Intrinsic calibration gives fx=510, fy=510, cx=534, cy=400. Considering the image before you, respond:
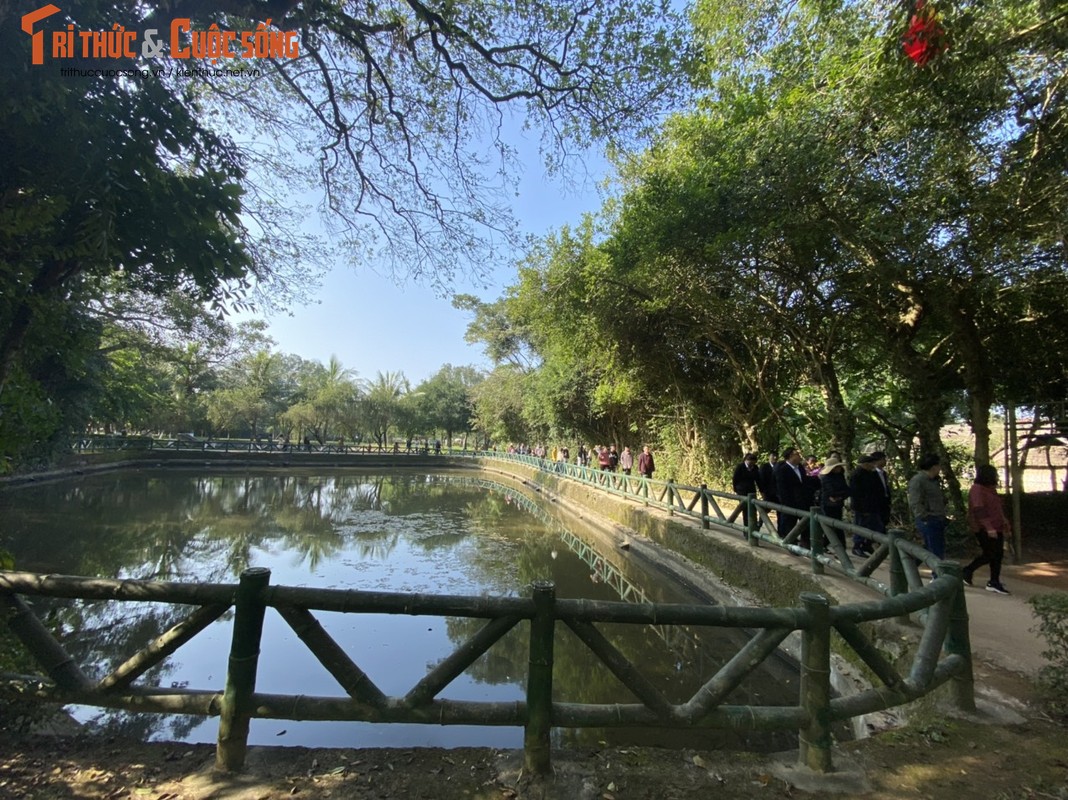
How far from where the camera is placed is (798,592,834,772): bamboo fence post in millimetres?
2398

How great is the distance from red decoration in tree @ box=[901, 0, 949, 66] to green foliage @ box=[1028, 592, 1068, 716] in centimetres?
409

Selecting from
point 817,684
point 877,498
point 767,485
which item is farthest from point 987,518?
point 817,684

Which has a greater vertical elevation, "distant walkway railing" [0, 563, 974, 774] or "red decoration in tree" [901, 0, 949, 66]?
"red decoration in tree" [901, 0, 949, 66]

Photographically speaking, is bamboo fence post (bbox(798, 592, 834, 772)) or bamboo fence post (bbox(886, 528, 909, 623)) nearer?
bamboo fence post (bbox(798, 592, 834, 772))

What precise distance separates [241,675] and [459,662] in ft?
3.25

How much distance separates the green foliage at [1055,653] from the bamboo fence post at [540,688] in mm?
3101

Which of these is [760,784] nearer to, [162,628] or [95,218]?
[95,218]

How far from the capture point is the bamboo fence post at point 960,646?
3.01m

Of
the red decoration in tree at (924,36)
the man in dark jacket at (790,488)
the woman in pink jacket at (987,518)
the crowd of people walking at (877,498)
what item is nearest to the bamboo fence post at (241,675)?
the crowd of people walking at (877,498)

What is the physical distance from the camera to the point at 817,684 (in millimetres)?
2418

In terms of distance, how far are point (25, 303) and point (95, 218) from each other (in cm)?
77

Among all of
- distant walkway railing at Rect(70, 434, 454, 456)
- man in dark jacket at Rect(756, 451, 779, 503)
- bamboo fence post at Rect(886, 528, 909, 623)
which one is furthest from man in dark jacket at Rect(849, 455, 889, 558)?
Result: distant walkway railing at Rect(70, 434, 454, 456)

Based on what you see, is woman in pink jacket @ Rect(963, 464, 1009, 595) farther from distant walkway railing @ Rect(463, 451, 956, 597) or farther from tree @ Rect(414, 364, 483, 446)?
tree @ Rect(414, 364, 483, 446)

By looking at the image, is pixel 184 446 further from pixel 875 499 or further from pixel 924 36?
pixel 924 36
